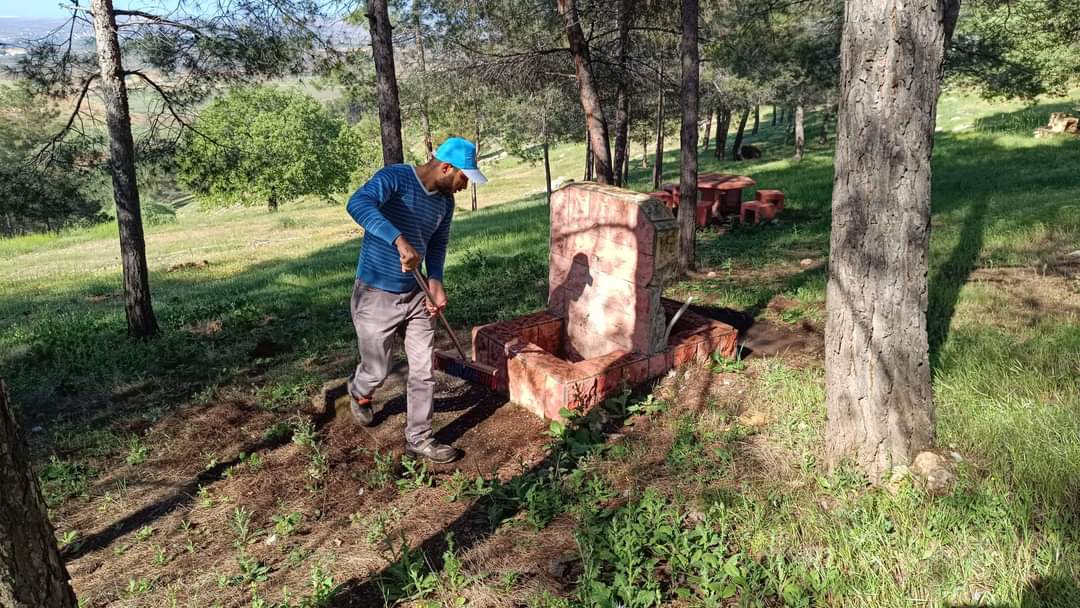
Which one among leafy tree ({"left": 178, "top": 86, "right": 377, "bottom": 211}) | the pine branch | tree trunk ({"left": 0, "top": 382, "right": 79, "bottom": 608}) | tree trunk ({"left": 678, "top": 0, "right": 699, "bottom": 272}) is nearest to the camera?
tree trunk ({"left": 0, "top": 382, "right": 79, "bottom": 608})

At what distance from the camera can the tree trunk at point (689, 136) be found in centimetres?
772

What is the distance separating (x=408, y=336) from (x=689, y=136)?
17.4ft

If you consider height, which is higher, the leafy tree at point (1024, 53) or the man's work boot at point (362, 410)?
the leafy tree at point (1024, 53)

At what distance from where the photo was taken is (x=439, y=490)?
3.72m

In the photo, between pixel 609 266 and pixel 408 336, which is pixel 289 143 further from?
pixel 408 336

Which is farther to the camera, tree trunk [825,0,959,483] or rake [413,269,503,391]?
rake [413,269,503,391]

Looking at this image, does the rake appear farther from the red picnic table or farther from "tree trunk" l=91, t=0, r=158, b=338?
the red picnic table

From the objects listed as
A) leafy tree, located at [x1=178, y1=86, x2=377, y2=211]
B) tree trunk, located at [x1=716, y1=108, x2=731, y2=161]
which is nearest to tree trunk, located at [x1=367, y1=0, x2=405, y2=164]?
tree trunk, located at [x1=716, y1=108, x2=731, y2=161]

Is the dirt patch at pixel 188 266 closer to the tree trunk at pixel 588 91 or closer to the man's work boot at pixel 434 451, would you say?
the tree trunk at pixel 588 91

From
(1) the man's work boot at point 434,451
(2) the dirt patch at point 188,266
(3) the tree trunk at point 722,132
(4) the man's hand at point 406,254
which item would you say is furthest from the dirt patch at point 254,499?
(3) the tree trunk at point 722,132

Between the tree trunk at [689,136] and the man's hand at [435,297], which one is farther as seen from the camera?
the tree trunk at [689,136]

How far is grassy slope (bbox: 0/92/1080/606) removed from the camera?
8.56 ft

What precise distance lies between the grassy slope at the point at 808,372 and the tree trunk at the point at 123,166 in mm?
464

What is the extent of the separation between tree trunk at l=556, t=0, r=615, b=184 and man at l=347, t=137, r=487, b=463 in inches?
204
